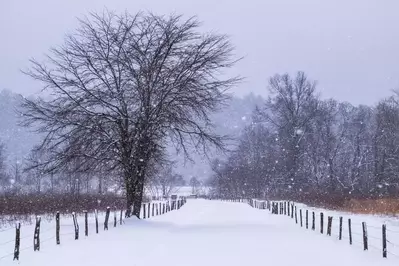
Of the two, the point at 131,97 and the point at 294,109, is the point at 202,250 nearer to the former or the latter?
the point at 131,97

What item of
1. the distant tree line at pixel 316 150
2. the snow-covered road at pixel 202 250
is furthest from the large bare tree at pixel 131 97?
the distant tree line at pixel 316 150

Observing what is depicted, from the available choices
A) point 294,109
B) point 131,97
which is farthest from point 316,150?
point 131,97

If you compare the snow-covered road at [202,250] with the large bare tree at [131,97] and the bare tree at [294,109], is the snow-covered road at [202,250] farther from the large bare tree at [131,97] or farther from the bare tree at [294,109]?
the bare tree at [294,109]

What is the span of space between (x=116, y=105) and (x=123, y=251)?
13151 mm

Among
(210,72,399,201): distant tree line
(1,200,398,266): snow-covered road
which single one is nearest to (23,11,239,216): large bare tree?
(1,200,398,266): snow-covered road

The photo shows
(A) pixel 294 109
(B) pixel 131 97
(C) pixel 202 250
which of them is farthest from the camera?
(A) pixel 294 109

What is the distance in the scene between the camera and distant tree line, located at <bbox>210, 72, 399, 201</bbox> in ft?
191

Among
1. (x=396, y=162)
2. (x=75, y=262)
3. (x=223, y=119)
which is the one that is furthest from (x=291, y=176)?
(x=223, y=119)

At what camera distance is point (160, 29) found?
87.1ft

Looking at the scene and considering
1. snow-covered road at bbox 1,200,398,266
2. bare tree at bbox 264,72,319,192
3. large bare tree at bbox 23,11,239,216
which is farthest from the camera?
bare tree at bbox 264,72,319,192

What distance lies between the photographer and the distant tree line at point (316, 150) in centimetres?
5819

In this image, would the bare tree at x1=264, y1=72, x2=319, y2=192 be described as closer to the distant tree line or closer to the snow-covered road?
the distant tree line

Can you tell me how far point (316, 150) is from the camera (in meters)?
67.8

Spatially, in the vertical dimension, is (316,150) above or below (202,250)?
above
